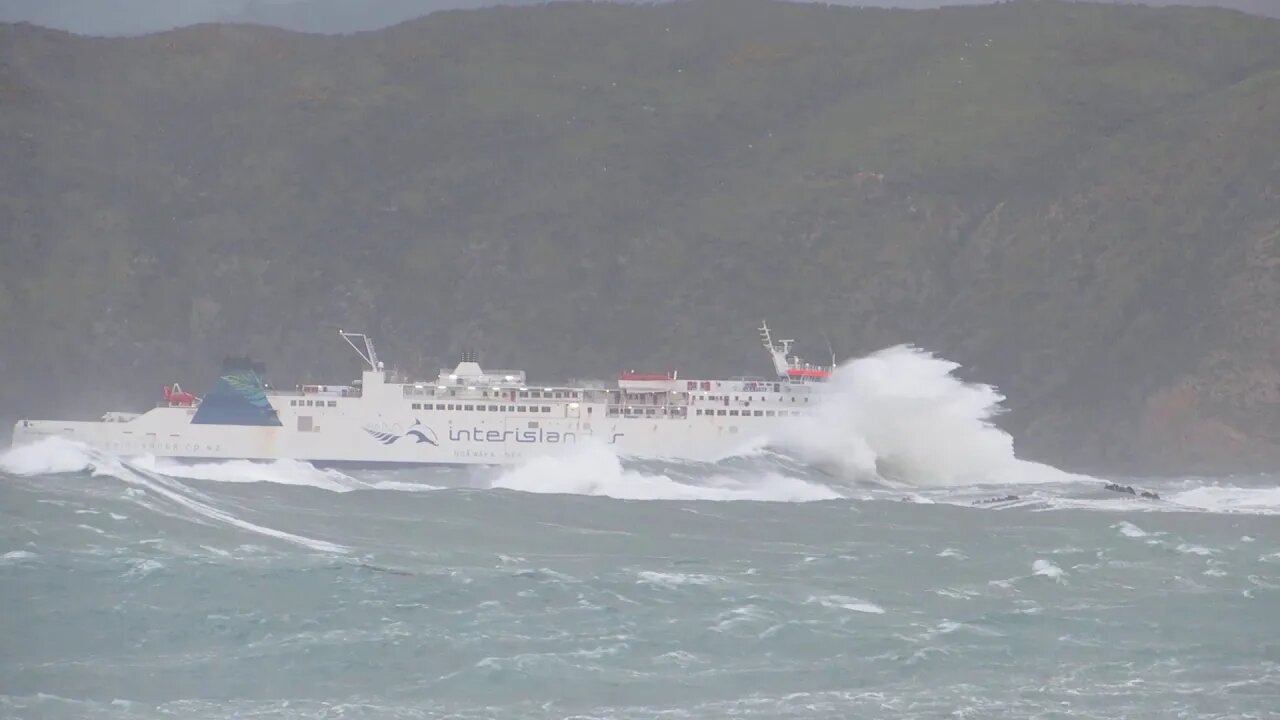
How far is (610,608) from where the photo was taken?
1320 inches

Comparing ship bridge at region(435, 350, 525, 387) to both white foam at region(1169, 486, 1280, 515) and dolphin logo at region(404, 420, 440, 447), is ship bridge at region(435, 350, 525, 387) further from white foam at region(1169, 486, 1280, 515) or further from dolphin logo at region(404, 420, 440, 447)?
white foam at region(1169, 486, 1280, 515)

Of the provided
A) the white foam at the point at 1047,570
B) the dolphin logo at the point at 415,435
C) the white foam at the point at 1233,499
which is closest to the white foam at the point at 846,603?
the white foam at the point at 1047,570

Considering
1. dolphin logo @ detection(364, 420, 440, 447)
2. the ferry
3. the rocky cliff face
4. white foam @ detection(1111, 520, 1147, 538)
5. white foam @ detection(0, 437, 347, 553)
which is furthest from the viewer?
the rocky cliff face

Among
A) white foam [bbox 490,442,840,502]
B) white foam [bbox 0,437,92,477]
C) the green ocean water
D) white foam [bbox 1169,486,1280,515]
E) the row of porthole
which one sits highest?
the row of porthole

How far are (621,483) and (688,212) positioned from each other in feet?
210

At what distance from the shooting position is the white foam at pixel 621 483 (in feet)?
201

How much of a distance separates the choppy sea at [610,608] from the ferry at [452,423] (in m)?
16.4

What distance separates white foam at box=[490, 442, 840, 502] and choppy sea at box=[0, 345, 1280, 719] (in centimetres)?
598

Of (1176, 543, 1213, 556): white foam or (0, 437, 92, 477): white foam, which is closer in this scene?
(1176, 543, 1213, 556): white foam

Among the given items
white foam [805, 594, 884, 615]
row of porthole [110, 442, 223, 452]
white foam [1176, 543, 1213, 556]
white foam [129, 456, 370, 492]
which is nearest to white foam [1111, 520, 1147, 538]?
white foam [1176, 543, 1213, 556]

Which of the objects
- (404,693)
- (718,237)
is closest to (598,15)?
(718,237)

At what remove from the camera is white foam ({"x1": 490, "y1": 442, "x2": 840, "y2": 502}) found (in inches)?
2413

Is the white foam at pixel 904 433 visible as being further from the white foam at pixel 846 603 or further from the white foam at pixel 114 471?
the white foam at pixel 846 603

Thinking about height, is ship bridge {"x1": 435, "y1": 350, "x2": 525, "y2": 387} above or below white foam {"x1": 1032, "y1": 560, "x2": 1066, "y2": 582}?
above
